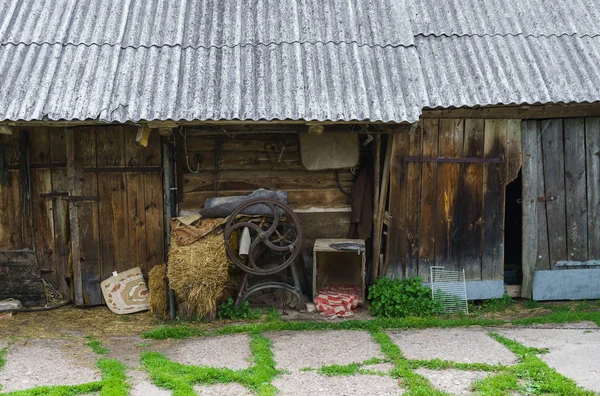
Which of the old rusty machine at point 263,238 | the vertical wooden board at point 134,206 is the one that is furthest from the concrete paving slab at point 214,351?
the vertical wooden board at point 134,206

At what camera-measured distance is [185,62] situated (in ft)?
27.0

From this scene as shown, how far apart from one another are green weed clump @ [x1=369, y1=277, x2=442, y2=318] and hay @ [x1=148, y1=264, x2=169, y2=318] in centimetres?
268

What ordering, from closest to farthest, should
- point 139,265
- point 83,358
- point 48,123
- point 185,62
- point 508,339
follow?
point 83,358
point 508,339
point 48,123
point 185,62
point 139,265

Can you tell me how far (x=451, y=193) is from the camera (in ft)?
27.5

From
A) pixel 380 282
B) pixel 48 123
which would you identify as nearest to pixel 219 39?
pixel 48 123

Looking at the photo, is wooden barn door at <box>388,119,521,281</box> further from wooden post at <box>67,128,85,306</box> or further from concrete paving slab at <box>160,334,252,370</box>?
wooden post at <box>67,128,85,306</box>

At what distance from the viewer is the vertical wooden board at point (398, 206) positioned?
829cm

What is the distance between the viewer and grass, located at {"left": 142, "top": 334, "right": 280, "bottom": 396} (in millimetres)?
5680

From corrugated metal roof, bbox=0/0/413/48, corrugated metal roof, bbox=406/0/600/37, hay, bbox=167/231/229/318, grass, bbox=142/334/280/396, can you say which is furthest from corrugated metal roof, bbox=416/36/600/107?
grass, bbox=142/334/280/396

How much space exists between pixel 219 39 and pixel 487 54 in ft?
A: 11.8

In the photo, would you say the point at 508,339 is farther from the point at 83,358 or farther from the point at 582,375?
the point at 83,358

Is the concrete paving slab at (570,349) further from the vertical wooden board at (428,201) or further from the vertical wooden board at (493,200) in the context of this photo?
the vertical wooden board at (428,201)

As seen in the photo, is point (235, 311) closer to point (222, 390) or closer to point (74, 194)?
point (222, 390)

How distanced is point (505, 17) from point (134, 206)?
589 centimetres
